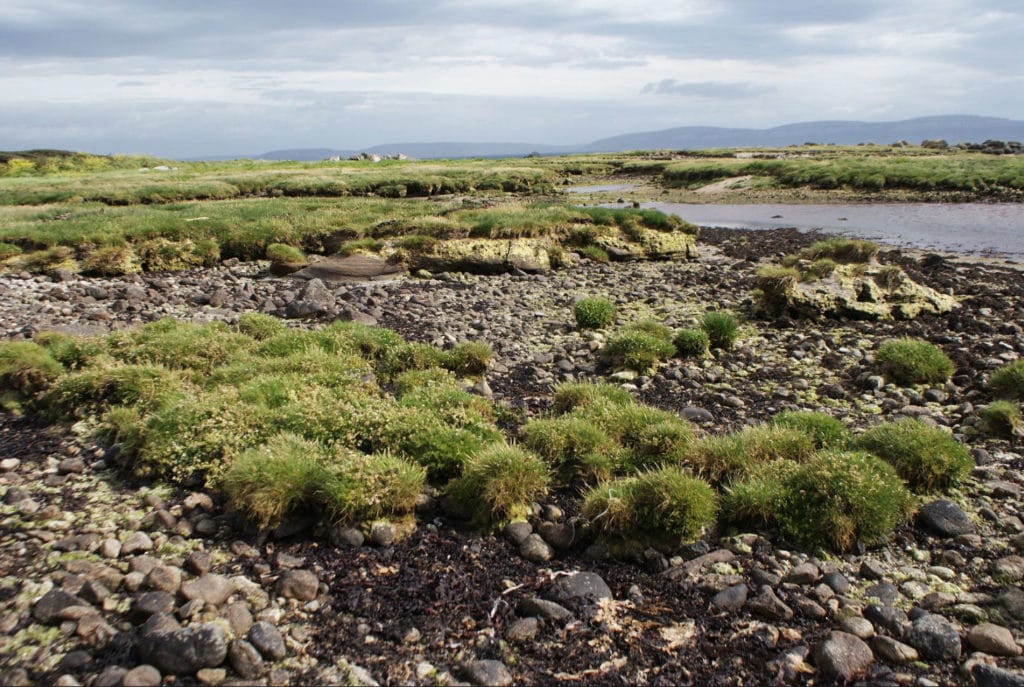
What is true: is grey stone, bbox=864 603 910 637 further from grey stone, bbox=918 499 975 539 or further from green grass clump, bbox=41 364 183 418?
green grass clump, bbox=41 364 183 418

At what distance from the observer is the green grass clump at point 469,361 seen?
13.5 m

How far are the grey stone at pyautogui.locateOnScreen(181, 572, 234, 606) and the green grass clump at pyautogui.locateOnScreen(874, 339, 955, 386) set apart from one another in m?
12.7

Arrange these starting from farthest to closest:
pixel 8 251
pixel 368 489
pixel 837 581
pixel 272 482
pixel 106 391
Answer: pixel 8 251 → pixel 106 391 → pixel 368 489 → pixel 272 482 → pixel 837 581

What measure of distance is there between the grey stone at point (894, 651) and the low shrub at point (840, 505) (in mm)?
1642

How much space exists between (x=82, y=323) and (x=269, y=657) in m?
14.0

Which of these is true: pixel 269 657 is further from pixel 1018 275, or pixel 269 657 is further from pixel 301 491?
pixel 1018 275

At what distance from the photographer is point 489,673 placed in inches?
223

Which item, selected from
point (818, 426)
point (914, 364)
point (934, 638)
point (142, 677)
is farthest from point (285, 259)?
point (934, 638)

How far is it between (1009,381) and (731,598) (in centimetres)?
906

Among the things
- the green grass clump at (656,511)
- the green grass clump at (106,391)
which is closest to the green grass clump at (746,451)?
the green grass clump at (656,511)

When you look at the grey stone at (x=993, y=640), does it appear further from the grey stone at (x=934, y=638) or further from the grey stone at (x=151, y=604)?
the grey stone at (x=151, y=604)

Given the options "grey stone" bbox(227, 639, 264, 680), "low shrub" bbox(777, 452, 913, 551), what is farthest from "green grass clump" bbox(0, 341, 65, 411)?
"low shrub" bbox(777, 452, 913, 551)

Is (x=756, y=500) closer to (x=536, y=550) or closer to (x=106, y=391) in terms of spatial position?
(x=536, y=550)

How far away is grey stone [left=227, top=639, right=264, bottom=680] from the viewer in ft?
18.1
